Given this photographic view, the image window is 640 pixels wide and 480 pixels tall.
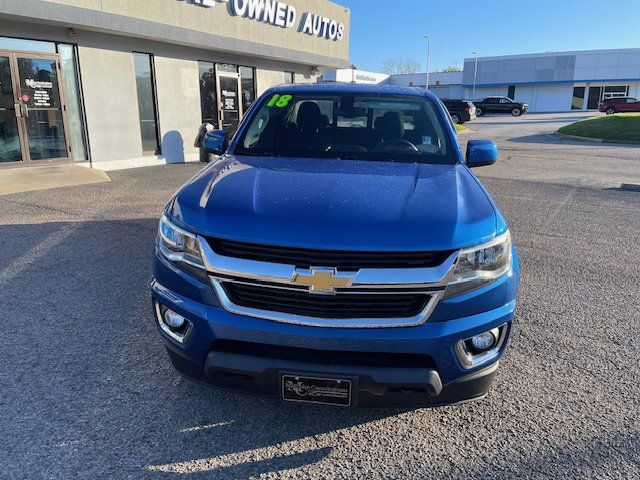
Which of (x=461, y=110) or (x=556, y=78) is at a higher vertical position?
(x=556, y=78)

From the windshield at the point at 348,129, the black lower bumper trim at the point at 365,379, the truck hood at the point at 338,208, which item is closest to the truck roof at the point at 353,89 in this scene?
the windshield at the point at 348,129

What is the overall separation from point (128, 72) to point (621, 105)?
4681 centimetres

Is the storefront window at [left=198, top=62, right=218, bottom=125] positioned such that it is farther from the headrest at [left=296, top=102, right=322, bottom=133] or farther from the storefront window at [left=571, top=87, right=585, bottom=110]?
the storefront window at [left=571, top=87, right=585, bottom=110]

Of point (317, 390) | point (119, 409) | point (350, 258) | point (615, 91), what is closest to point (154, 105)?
point (119, 409)

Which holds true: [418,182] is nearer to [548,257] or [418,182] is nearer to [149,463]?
[149,463]

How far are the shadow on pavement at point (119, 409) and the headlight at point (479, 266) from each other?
3.18ft

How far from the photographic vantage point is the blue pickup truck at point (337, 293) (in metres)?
2.14

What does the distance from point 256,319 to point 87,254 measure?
A: 388 cm

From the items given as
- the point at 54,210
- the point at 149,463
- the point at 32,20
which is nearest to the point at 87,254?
the point at 54,210

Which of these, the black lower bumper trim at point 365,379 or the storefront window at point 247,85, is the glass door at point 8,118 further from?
the black lower bumper trim at point 365,379

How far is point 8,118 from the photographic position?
392 inches

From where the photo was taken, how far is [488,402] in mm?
2822

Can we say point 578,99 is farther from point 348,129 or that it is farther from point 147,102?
point 348,129

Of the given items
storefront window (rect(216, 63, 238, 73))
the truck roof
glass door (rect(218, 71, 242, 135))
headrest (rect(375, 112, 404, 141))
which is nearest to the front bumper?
headrest (rect(375, 112, 404, 141))
